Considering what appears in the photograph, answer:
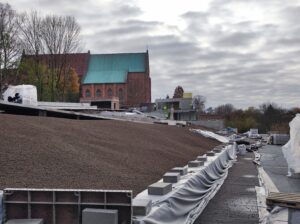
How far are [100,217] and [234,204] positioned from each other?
22.8 ft

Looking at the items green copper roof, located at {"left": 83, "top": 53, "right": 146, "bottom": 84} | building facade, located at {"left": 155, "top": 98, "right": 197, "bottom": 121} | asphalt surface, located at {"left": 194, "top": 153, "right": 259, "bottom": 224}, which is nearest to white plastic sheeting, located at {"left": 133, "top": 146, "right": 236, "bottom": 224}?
asphalt surface, located at {"left": 194, "top": 153, "right": 259, "bottom": 224}

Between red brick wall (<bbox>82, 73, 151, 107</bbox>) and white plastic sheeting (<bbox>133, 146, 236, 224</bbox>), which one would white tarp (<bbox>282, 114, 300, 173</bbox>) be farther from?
red brick wall (<bbox>82, 73, 151, 107</bbox>)

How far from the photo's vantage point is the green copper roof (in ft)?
327

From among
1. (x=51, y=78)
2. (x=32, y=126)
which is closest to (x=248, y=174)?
(x=32, y=126)

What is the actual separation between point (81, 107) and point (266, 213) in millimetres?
34788

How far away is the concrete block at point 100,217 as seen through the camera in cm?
546

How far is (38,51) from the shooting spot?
51.8 m

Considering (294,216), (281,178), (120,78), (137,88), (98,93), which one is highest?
(120,78)

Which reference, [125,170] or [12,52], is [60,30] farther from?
[125,170]

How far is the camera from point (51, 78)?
53.5 metres

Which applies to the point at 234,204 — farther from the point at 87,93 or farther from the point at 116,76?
the point at 87,93

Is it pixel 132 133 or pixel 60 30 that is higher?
pixel 60 30

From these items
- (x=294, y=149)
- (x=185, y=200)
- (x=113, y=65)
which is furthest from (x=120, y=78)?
(x=185, y=200)

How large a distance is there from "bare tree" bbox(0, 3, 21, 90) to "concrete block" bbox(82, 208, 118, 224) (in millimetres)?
41532
